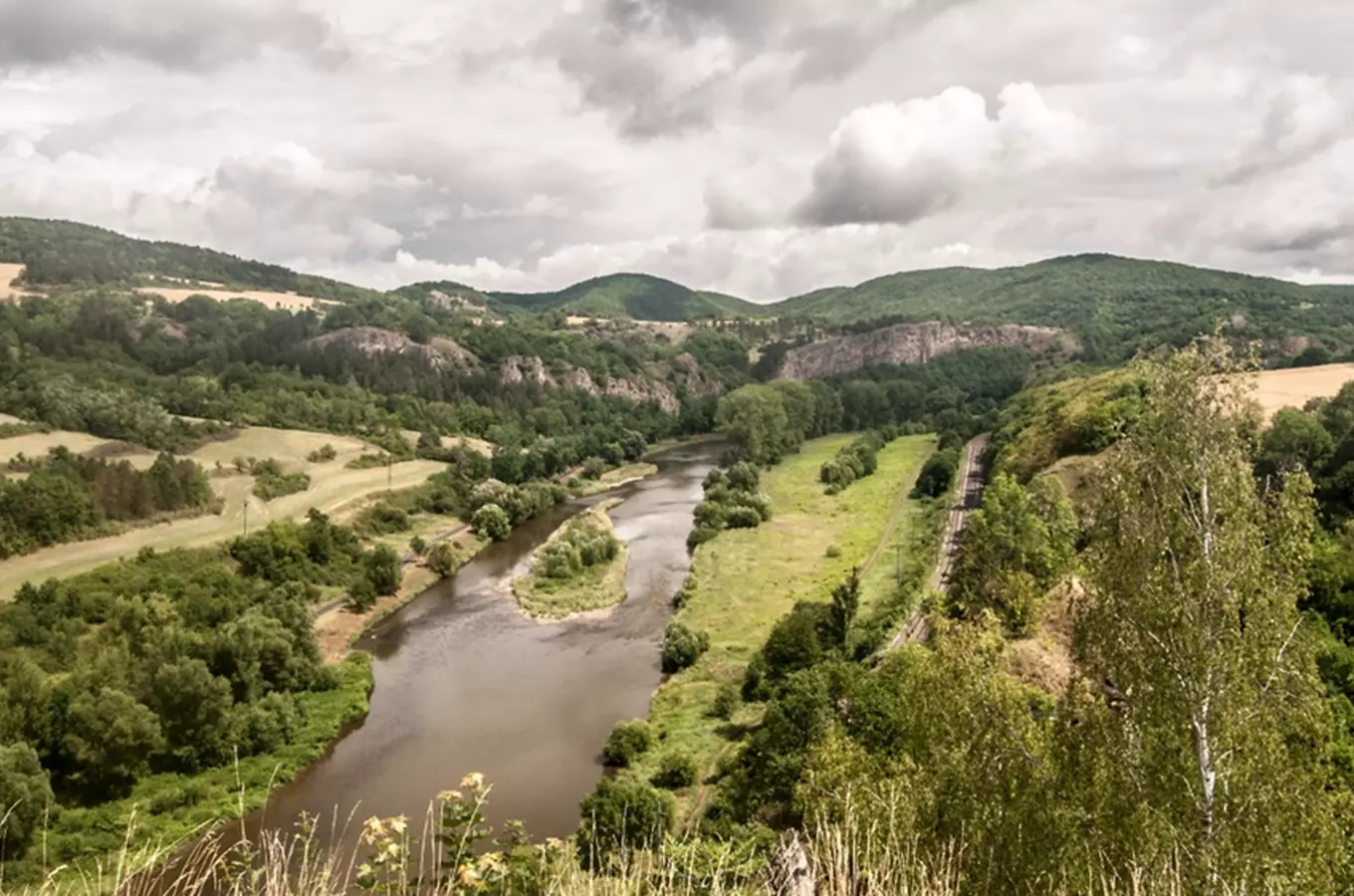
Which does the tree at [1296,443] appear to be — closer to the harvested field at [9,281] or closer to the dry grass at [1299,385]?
the dry grass at [1299,385]

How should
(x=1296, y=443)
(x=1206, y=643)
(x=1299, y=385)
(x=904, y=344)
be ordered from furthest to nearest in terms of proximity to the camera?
(x=904, y=344), (x=1299, y=385), (x=1296, y=443), (x=1206, y=643)

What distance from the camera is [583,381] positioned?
13888 centimetres

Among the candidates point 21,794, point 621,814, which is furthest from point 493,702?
point 21,794

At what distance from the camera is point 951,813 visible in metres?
A: 12.1

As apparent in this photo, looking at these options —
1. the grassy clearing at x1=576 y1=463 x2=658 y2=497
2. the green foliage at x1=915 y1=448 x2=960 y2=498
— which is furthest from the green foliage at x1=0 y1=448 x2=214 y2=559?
the green foliage at x1=915 y1=448 x2=960 y2=498

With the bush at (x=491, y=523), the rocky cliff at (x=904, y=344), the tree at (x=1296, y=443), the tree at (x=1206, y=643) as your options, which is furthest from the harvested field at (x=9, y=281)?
the tree at (x=1296, y=443)

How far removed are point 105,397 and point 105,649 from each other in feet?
169

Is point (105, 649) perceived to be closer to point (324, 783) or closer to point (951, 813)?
point (324, 783)

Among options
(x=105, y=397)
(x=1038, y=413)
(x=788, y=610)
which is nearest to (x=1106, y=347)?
(x=1038, y=413)

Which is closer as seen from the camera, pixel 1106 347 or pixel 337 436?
pixel 337 436

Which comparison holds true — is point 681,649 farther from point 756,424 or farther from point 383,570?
point 756,424

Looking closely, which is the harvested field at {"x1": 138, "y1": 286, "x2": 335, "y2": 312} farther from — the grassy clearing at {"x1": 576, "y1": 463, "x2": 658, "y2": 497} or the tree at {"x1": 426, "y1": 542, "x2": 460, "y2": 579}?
the tree at {"x1": 426, "y1": 542, "x2": 460, "y2": 579}

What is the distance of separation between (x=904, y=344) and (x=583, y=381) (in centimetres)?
7741

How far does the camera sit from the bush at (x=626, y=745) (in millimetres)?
32281
